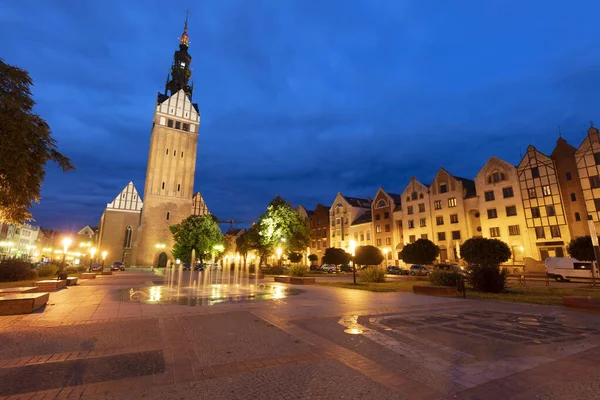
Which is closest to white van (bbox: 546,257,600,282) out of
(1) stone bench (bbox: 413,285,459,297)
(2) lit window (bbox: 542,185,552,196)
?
(2) lit window (bbox: 542,185,552,196)

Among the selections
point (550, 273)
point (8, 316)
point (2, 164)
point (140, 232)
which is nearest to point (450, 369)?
point (8, 316)

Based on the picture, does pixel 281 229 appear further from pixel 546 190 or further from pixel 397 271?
pixel 546 190

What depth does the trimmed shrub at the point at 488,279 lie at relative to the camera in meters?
15.4

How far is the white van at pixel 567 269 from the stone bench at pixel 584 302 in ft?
79.6

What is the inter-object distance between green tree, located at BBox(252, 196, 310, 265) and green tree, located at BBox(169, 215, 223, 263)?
1668 cm

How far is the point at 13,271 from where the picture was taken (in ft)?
69.3

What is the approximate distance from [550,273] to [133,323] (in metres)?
37.5

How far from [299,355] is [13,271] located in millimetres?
25880

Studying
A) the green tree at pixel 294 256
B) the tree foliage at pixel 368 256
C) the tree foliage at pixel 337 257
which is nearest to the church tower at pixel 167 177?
the green tree at pixel 294 256

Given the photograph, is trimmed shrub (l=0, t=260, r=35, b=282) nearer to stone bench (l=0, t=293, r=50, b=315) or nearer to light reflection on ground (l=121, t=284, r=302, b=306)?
light reflection on ground (l=121, t=284, r=302, b=306)

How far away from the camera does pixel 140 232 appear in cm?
5838

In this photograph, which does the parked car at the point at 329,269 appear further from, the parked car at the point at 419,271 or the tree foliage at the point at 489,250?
the tree foliage at the point at 489,250

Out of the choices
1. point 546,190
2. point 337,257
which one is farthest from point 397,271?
point 546,190

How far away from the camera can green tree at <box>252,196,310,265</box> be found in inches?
1540
